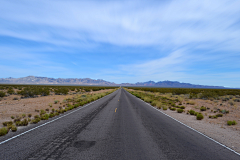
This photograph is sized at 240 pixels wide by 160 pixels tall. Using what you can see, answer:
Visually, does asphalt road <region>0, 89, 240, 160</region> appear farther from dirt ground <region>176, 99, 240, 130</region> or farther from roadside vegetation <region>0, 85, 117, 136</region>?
dirt ground <region>176, 99, 240, 130</region>

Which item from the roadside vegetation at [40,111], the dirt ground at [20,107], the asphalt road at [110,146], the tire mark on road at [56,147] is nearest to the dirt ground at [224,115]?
the asphalt road at [110,146]

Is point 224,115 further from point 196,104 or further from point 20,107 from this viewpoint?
point 20,107

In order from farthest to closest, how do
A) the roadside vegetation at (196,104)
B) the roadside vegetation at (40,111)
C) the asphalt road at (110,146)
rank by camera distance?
1. the roadside vegetation at (196,104)
2. the roadside vegetation at (40,111)
3. the asphalt road at (110,146)

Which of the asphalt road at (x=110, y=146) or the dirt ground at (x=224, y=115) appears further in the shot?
the dirt ground at (x=224, y=115)

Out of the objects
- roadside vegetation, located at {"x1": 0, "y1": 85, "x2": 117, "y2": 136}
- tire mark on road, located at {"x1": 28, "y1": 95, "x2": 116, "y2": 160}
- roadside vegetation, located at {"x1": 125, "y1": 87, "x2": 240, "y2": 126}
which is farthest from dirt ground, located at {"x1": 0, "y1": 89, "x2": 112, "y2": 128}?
roadside vegetation, located at {"x1": 125, "y1": 87, "x2": 240, "y2": 126}

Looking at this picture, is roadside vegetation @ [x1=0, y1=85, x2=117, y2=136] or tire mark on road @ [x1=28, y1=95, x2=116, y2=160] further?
roadside vegetation @ [x1=0, y1=85, x2=117, y2=136]

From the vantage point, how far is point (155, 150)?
4.96 metres

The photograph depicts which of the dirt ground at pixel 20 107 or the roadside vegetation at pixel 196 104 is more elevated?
the roadside vegetation at pixel 196 104

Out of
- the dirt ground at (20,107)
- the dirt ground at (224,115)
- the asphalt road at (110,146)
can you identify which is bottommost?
the dirt ground at (20,107)

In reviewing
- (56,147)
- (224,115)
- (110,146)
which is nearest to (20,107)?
(56,147)

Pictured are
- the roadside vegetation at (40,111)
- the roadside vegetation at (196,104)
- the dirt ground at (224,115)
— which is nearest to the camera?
the roadside vegetation at (40,111)

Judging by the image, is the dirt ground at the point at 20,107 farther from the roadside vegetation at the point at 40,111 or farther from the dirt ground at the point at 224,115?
the dirt ground at the point at 224,115

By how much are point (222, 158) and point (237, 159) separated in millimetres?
498

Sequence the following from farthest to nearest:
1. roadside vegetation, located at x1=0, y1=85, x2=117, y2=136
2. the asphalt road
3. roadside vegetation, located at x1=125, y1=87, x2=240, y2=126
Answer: roadside vegetation, located at x1=125, y1=87, x2=240, y2=126, roadside vegetation, located at x1=0, y1=85, x2=117, y2=136, the asphalt road
